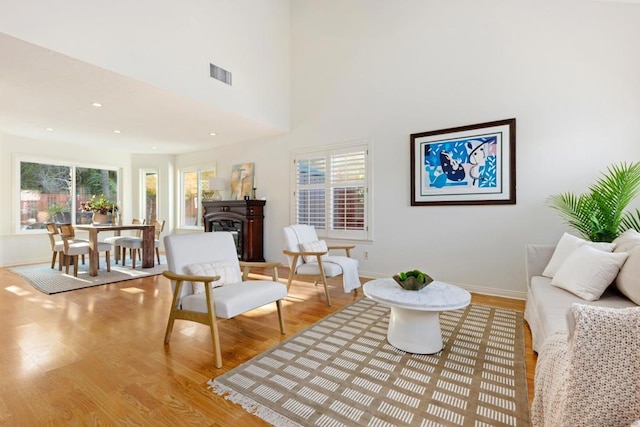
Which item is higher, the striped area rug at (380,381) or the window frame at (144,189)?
the window frame at (144,189)

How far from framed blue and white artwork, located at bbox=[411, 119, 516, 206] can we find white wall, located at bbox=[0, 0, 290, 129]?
2726mm

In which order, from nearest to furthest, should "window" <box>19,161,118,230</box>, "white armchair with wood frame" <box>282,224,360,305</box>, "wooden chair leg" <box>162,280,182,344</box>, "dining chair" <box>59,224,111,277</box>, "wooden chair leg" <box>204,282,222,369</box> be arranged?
1. "wooden chair leg" <box>204,282,222,369</box>
2. "wooden chair leg" <box>162,280,182,344</box>
3. "white armchair with wood frame" <box>282,224,360,305</box>
4. "dining chair" <box>59,224,111,277</box>
5. "window" <box>19,161,118,230</box>

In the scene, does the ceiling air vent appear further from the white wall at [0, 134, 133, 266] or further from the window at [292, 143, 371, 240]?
the white wall at [0, 134, 133, 266]

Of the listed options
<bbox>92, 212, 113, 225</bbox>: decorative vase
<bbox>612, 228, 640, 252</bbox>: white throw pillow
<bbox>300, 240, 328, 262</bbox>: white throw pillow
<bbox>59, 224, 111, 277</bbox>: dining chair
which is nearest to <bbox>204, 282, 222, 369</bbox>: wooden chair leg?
<bbox>300, 240, 328, 262</bbox>: white throw pillow

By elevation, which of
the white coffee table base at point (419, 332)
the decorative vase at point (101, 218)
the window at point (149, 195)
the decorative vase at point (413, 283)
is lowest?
the white coffee table base at point (419, 332)

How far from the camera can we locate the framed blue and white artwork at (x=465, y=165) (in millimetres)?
3771

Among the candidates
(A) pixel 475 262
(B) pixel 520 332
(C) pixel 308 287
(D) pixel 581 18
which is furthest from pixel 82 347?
(D) pixel 581 18

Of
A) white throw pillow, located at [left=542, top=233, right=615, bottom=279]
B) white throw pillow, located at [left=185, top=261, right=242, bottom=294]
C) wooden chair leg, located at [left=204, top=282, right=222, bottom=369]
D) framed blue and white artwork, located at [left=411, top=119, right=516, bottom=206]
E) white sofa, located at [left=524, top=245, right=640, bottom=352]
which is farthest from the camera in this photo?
framed blue and white artwork, located at [left=411, top=119, right=516, bottom=206]

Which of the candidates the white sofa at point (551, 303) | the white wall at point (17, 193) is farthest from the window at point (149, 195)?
the white sofa at point (551, 303)

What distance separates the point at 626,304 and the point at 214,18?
215 inches

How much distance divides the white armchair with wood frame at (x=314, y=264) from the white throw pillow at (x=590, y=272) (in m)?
2.05

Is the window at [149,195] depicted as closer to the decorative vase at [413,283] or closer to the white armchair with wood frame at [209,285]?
the white armchair with wood frame at [209,285]

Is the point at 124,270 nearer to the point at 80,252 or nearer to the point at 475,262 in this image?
the point at 80,252

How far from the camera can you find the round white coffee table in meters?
2.17
